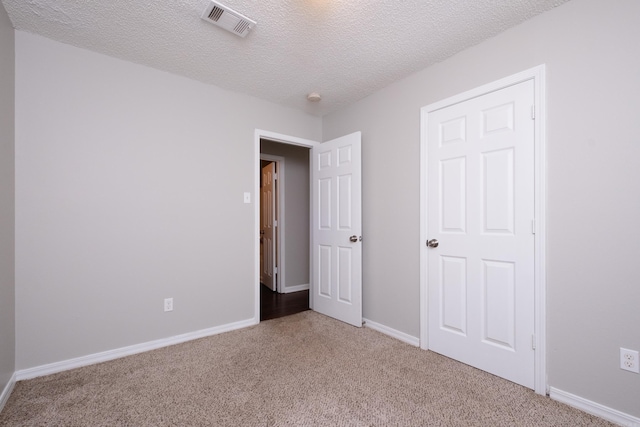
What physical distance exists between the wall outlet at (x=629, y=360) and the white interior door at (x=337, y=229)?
1.86 m

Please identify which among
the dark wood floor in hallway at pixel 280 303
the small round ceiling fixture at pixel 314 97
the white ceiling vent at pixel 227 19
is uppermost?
the white ceiling vent at pixel 227 19

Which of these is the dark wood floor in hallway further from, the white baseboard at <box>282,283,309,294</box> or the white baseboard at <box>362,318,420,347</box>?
the white baseboard at <box>362,318,420,347</box>

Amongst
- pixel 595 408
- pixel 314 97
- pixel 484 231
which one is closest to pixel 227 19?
pixel 314 97

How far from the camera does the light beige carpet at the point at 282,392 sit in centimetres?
161

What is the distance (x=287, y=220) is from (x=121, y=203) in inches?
97.8

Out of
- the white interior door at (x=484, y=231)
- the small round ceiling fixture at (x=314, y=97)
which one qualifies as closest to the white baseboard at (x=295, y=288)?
the white interior door at (x=484, y=231)

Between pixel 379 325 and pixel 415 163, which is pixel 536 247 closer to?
pixel 415 163

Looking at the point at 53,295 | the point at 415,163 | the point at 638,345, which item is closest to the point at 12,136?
the point at 53,295

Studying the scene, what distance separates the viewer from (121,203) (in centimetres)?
238

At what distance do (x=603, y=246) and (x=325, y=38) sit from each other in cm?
216

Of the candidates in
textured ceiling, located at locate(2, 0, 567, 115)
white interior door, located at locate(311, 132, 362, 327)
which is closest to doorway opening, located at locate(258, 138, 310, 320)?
white interior door, located at locate(311, 132, 362, 327)

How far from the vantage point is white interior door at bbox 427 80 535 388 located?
6.31 ft

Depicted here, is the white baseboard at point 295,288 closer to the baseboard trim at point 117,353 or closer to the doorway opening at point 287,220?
the doorway opening at point 287,220

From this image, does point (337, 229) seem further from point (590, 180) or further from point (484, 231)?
point (590, 180)
